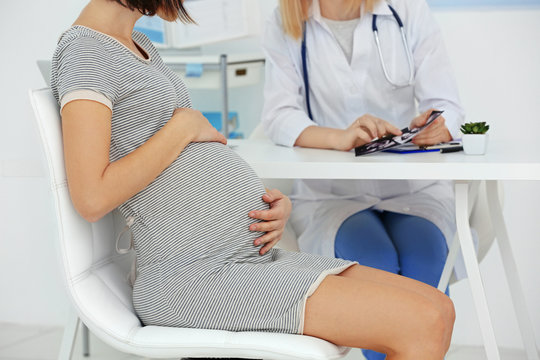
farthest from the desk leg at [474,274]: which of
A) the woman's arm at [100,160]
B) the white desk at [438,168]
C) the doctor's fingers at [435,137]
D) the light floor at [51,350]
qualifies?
the light floor at [51,350]

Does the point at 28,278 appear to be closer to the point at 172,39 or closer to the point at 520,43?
the point at 172,39

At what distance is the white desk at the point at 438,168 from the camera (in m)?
1.05

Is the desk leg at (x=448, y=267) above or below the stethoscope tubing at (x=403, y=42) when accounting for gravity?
→ below

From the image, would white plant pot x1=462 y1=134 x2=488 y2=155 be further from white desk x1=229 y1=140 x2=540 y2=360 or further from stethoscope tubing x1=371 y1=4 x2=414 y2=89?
stethoscope tubing x1=371 y1=4 x2=414 y2=89

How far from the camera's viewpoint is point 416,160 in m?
1.13

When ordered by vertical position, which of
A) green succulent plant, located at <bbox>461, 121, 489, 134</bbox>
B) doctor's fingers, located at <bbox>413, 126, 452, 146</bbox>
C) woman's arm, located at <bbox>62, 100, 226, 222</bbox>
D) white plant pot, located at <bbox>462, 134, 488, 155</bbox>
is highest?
woman's arm, located at <bbox>62, 100, 226, 222</bbox>

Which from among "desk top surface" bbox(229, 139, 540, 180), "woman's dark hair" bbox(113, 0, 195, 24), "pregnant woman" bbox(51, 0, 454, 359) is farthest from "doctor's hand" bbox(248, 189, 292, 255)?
"woman's dark hair" bbox(113, 0, 195, 24)

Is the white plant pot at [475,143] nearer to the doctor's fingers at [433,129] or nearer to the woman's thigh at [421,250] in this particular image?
the doctor's fingers at [433,129]

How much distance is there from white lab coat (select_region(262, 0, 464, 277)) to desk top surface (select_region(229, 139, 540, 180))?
0.27m

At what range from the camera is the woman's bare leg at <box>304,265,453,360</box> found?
0.86m

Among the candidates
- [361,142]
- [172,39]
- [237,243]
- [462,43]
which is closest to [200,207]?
[237,243]

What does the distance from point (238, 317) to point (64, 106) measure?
37 cm

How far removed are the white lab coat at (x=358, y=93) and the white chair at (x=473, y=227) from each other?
0.12 feet

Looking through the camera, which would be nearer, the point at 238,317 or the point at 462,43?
the point at 238,317
